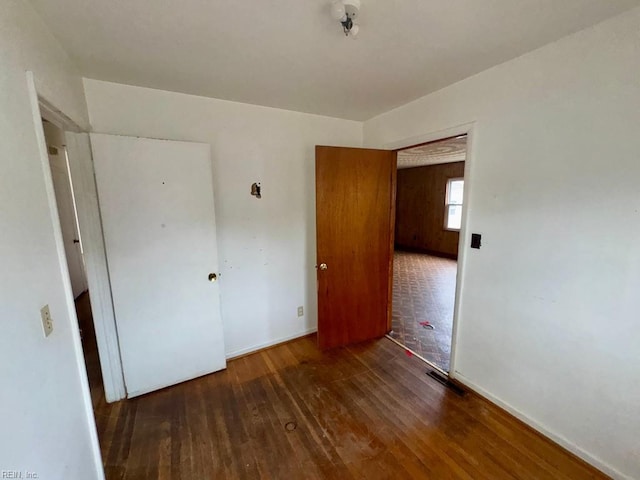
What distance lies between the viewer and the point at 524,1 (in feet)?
3.75

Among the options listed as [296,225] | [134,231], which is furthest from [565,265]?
[134,231]

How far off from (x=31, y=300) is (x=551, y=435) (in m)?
2.75

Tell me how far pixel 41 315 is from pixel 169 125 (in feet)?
5.28

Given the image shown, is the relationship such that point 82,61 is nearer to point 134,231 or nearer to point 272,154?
point 134,231

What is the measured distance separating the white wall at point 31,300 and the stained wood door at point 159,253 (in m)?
0.60

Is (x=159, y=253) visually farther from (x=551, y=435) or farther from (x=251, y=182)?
(x=551, y=435)

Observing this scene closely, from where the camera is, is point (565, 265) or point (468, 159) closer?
point (565, 265)

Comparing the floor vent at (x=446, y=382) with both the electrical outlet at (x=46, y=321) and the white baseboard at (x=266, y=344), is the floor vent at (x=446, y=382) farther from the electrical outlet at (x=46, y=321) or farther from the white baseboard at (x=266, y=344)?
the electrical outlet at (x=46, y=321)

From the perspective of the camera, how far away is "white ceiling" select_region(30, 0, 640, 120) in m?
1.17

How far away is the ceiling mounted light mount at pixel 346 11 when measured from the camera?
1093 millimetres

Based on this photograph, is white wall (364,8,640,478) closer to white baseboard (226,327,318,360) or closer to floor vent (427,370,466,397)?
floor vent (427,370,466,397)

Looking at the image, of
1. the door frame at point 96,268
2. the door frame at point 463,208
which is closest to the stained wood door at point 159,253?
the door frame at point 96,268

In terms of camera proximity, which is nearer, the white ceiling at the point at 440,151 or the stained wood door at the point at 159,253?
the stained wood door at the point at 159,253

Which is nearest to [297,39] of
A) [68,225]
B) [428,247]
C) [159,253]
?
[159,253]
